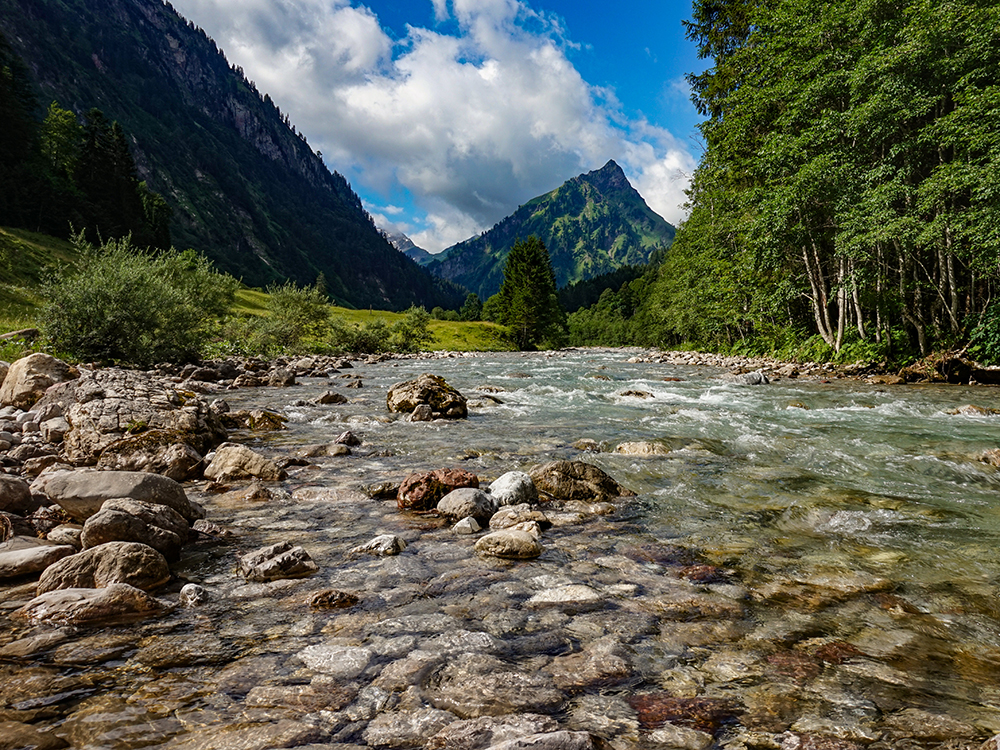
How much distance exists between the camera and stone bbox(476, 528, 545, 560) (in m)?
5.04

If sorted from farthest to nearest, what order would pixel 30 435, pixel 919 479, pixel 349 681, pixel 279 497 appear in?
pixel 30 435 < pixel 919 479 < pixel 279 497 < pixel 349 681

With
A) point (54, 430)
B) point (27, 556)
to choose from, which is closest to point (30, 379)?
point (54, 430)

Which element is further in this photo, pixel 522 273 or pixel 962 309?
pixel 522 273

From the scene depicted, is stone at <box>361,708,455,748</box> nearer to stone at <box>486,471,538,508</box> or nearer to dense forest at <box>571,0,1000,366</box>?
stone at <box>486,471,538,508</box>

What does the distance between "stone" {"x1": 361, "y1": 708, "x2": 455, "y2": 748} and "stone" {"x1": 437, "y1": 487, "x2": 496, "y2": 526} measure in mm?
3390

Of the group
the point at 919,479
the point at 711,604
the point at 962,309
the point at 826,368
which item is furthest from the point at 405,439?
the point at 962,309

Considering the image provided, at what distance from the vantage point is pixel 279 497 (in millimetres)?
6836

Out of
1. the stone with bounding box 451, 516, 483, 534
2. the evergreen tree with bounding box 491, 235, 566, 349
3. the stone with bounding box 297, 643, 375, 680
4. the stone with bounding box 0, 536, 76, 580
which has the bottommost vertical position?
the stone with bounding box 451, 516, 483, 534

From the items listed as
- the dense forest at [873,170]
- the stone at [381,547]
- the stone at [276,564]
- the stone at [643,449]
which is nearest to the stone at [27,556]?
the stone at [276,564]

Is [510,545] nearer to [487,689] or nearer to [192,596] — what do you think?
[487,689]

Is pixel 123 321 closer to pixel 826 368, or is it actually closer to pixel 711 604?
pixel 711 604

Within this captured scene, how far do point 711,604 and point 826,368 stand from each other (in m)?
26.7

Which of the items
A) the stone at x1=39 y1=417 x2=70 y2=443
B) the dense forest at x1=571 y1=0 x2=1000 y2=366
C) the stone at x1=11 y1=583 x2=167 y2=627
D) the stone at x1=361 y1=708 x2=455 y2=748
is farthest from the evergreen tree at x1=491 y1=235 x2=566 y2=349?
A: the stone at x1=361 y1=708 x2=455 y2=748

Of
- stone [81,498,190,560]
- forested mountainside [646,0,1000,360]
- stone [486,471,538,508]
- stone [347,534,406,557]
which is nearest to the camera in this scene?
stone [81,498,190,560]
